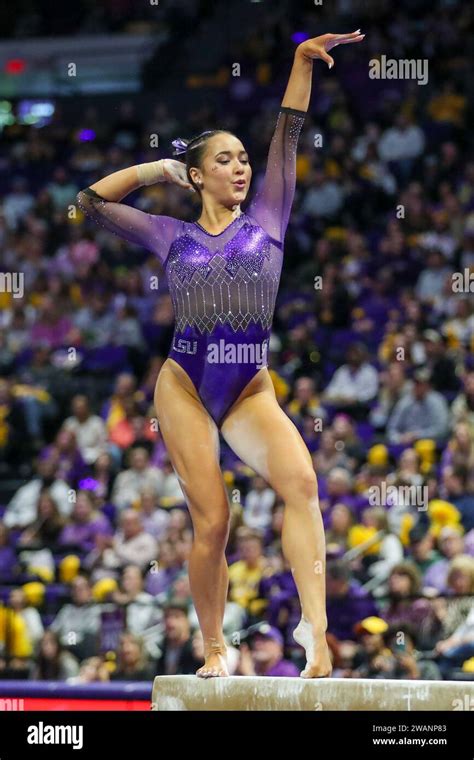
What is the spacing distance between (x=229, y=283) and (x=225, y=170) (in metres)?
0.50

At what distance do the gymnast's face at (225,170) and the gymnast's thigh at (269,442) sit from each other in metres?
0.78

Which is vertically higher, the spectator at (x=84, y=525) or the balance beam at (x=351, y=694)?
the spectator at (x=84, y=525)

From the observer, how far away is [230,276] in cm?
606

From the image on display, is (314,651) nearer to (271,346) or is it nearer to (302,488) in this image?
(302,488)

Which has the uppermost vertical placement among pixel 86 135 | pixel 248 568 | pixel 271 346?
pixel 86 135

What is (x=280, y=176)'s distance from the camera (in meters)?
6.22

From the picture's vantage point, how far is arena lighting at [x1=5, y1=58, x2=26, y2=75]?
18.0 metres

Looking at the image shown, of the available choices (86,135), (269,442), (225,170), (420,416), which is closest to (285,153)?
(225,170)

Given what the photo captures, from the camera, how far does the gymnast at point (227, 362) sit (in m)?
5.98

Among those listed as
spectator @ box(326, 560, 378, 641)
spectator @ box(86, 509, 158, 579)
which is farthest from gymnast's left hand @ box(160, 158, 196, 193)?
spectator @ box(86, 509, 158, 579)

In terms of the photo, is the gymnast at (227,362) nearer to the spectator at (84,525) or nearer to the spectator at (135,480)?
the spectator at (84,525)

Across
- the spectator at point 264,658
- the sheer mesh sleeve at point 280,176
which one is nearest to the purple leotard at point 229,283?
Answer: the sheer mesh sleeve at point 280,176

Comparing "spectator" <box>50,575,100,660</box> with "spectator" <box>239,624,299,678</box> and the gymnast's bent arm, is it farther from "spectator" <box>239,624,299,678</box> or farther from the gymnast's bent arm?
the gymnast's bent arm

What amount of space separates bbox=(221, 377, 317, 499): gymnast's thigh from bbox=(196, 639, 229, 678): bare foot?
2.38 ft
